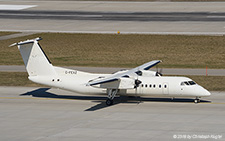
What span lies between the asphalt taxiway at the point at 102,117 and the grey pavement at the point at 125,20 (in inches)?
1214

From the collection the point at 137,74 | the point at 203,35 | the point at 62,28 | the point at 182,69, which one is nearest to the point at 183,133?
the point at 137,74

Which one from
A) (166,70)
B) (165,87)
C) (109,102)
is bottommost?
(109,102)

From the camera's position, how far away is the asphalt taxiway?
30.1 metres

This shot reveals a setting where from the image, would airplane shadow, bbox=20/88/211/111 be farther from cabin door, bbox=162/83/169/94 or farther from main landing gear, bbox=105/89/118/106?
cabin door, bbox=162/83/169/94

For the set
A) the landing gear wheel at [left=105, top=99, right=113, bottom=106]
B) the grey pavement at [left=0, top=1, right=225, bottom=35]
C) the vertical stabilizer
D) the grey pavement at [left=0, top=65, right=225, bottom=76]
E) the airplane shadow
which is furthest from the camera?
the grey pavement at [left=0, top=1, right=225, bottom=35]

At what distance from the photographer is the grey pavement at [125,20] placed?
72375 mm

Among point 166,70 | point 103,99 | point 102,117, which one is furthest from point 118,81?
point 166,70

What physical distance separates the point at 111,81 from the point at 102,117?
Result: 338cm

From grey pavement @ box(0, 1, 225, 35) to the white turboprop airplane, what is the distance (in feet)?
105

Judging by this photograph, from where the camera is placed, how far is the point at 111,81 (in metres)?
36.6

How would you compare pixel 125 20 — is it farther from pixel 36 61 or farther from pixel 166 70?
pixel 36 61

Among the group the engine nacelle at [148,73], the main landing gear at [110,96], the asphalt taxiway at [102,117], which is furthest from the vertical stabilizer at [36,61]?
the engine nacelle at [148,73]

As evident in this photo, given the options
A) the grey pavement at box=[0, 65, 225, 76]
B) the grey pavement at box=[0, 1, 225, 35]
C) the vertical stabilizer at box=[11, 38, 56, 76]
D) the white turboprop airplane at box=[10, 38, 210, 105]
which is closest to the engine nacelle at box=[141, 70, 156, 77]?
the white turboprop airplane at box=[10, 38, 210, 105]

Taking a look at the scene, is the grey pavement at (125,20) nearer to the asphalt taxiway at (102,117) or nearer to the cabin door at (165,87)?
the asphalt taxiway at (102,117)
